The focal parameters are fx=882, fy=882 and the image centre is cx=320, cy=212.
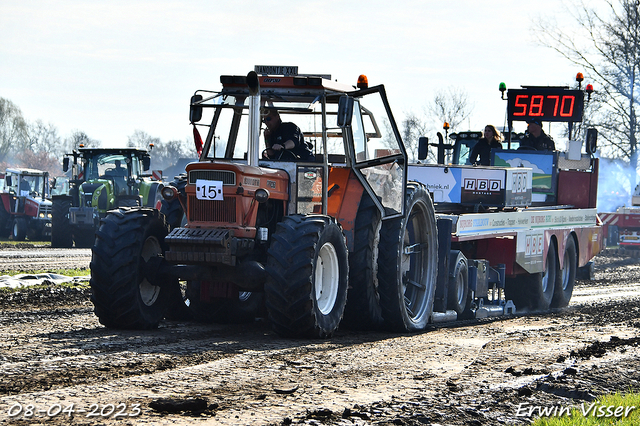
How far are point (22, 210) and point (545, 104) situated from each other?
761 inches

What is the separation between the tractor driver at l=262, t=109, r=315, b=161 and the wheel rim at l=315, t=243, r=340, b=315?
1.15 m

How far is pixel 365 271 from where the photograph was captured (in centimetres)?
887

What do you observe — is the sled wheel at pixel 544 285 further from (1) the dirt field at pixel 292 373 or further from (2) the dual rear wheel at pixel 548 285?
(1) the dirt field at pixel 292 373

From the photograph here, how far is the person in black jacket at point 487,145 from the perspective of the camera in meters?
15.2

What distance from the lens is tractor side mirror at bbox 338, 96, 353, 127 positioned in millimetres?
8180

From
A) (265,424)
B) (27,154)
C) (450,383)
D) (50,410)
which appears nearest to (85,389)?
(50,410)

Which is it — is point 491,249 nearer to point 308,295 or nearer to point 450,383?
point 308,295

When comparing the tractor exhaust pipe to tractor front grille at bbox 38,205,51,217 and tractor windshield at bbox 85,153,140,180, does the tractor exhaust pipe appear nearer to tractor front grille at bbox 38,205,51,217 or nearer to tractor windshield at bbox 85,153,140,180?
tractor windshield at bbox 85,153,140,180

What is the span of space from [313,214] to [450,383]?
99.8 inches

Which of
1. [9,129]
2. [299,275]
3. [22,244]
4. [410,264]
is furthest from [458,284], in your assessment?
[9,129]

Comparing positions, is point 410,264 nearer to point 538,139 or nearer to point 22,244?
point 538,139

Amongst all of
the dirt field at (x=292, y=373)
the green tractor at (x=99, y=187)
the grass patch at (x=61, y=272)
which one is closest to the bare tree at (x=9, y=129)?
the green tractor at (x=99, y=187)

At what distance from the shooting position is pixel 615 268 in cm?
2156

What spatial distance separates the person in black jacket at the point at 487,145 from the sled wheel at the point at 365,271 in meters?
6.60
